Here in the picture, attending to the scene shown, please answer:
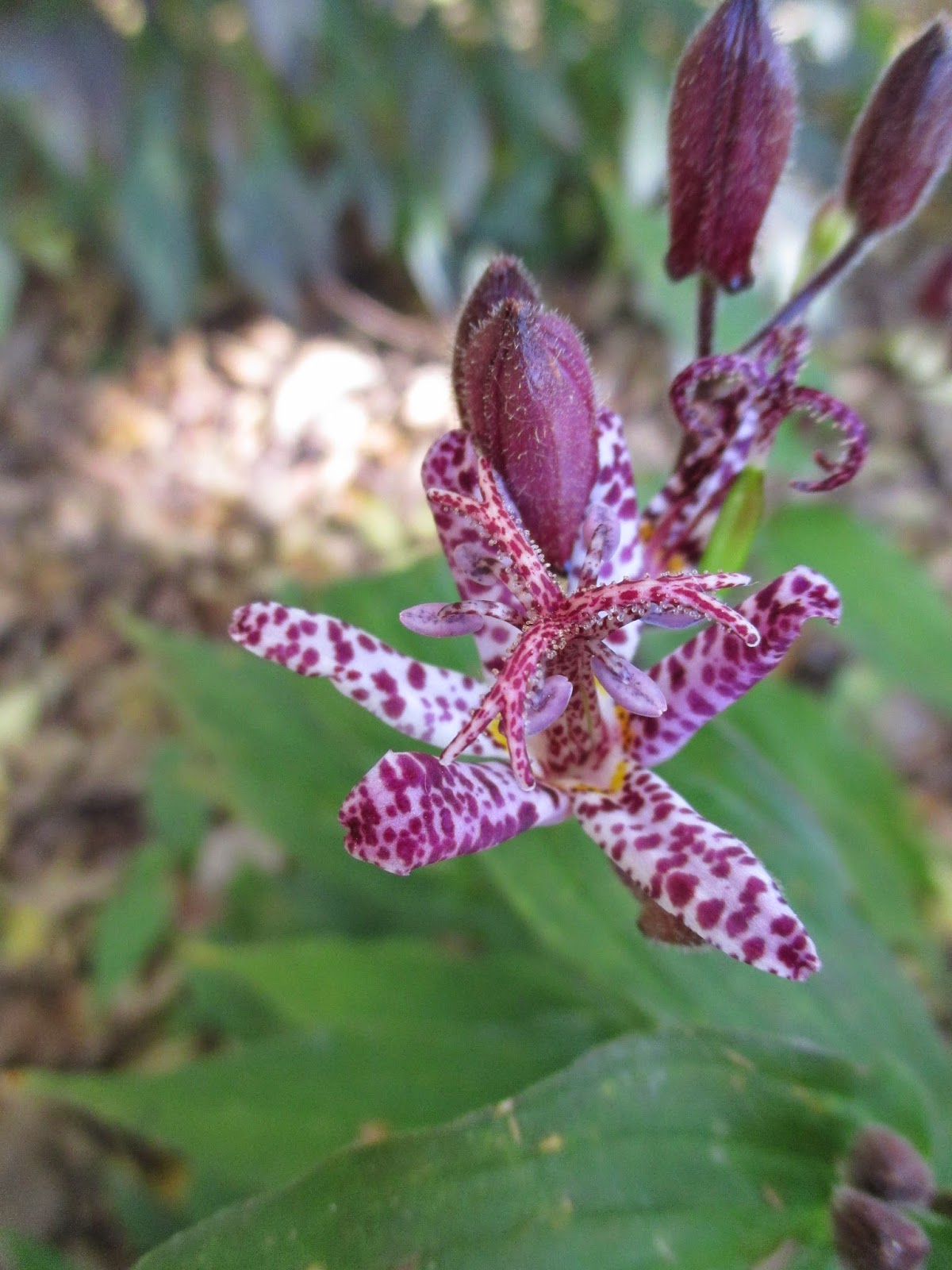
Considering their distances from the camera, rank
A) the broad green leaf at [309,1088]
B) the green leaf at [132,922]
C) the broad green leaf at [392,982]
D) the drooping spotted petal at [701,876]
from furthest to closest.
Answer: the green leaf at [132,922] < the broad green leaf at [392,982] < the broad green leaf at [309,1088] < the drooping spotted petal at [701,876]

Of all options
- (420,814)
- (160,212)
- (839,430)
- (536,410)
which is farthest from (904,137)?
(160,212)

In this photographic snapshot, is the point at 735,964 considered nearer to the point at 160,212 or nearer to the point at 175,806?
the point at 175,806

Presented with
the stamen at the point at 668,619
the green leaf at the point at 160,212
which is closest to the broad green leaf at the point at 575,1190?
the stamen at the point at 668,619

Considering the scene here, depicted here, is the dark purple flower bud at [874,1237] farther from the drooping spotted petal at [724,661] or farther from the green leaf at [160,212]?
the green leaf at [160,212]

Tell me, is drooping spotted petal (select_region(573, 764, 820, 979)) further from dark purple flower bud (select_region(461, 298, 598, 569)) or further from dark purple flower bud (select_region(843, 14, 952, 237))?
dark purple flower bud (select_region(843, 14, 952, 237))

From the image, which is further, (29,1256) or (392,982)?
(392,982)

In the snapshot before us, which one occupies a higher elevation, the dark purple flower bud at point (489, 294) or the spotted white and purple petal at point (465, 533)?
the dark purple flower bud at point (489, 294)

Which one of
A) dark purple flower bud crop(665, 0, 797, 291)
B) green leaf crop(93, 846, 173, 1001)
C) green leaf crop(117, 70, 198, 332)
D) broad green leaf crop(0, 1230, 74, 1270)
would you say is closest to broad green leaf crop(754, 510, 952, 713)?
dark purple flower bud crop(665, 0, 797, 291)
